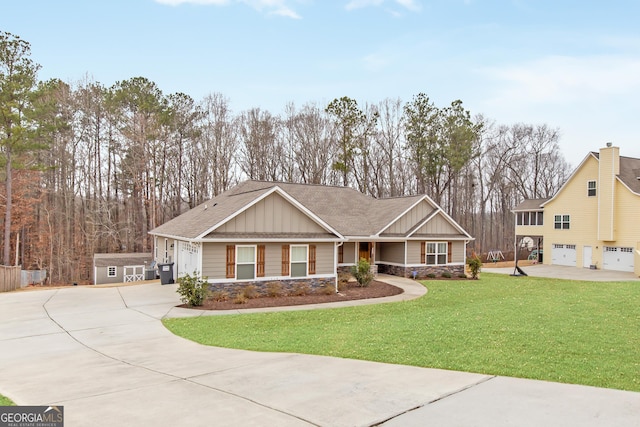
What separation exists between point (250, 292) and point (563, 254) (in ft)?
94.6

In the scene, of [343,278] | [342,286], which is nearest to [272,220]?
[342,286]

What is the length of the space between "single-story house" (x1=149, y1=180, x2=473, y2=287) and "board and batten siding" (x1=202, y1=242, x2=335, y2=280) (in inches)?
1.5

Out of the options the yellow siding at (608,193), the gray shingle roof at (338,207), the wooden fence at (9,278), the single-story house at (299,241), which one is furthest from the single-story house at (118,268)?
the yellow siding at (608,193)

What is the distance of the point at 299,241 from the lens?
17.8 meters

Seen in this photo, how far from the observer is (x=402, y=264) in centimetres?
2464

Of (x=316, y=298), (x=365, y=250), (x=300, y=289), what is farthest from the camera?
(x=365, y=250)

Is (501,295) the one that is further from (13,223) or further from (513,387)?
(13,223)

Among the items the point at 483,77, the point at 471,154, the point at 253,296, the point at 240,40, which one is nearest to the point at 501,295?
the point at 253,296

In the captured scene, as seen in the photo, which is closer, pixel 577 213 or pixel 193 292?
pixel 193 292

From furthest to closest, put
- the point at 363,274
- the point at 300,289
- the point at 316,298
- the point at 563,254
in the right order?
the point at 563,254 → the point at 363,274 → the point at 300,289 → the point at 316,298

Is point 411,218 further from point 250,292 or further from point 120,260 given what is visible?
point 120,260

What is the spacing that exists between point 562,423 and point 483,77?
20939mm

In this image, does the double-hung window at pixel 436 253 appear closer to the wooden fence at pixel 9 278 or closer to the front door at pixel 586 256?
the front door at pixel 586 256

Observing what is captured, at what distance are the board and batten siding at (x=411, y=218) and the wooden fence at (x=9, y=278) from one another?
1935 centimetres
